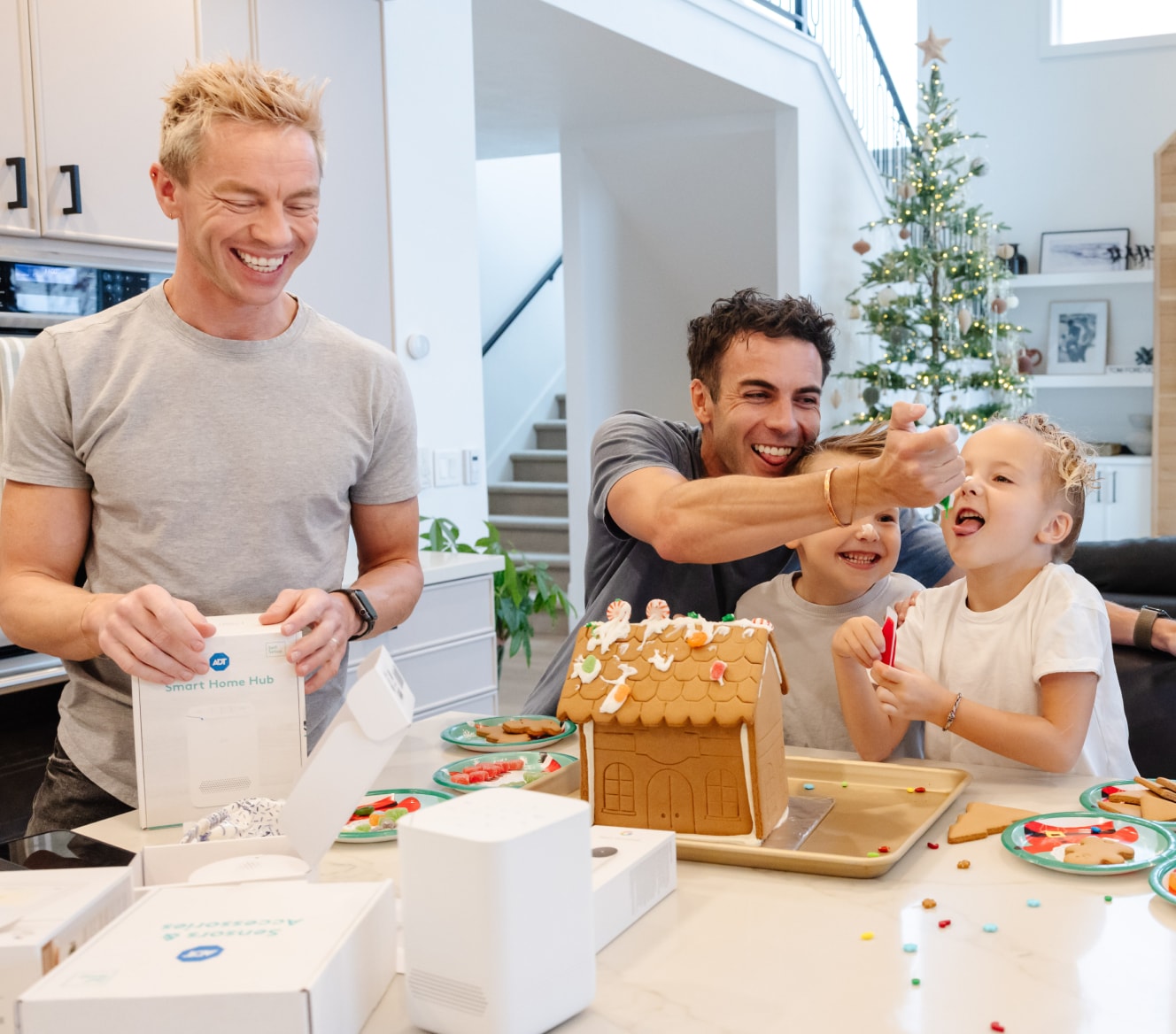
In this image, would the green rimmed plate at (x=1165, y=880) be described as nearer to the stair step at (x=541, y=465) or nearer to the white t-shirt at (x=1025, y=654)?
the white t-shirt at (x=1025, y=654)

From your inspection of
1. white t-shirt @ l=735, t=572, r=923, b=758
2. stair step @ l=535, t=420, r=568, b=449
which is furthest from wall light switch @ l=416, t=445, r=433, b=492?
stair step @ l=535, t=420, r=568, b=449

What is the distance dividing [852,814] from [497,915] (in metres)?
0.64

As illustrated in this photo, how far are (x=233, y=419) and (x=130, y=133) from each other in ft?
4.82

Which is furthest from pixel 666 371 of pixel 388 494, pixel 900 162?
pixel 388 494

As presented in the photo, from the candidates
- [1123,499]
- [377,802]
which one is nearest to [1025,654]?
[377,802]

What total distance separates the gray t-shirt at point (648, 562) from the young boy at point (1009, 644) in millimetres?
356

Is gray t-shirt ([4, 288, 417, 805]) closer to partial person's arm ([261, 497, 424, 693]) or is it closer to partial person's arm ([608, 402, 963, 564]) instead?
partial person's arm ([261, 497, 424, 693])

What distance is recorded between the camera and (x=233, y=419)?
5.07 feet

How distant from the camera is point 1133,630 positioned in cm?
187

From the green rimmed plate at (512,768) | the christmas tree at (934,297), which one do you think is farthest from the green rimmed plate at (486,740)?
the christmas tree at (934,297)

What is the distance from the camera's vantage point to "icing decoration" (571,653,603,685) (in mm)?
1297

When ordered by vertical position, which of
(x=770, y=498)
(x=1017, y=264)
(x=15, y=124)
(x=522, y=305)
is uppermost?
(x=1017, y=264)

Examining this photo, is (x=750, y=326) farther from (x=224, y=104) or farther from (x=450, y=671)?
(x=450, y=671)

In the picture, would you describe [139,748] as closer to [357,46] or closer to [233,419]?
[233,419]
